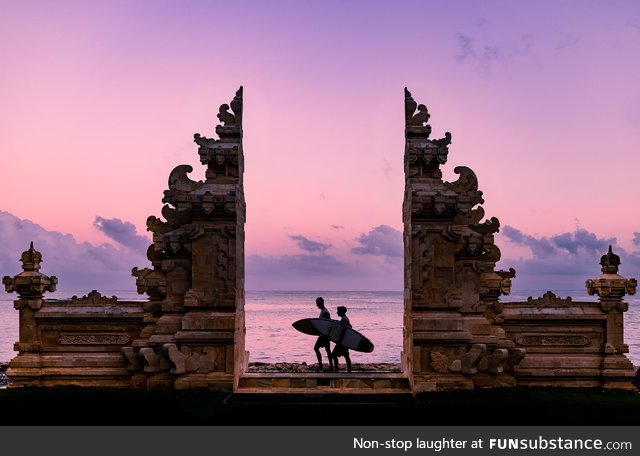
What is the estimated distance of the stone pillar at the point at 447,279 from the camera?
15.6 meters

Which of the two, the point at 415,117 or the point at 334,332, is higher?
the point at 415,117

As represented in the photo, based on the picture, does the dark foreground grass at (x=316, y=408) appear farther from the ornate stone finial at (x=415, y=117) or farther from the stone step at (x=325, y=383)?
the ornate stone finial at (x=415, y=117)

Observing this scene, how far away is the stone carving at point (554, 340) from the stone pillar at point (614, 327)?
44 centimetres

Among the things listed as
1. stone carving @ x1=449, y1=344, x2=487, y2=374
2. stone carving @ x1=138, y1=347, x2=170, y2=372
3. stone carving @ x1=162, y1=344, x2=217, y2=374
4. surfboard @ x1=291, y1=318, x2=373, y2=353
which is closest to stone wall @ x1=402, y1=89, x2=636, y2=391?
stone carving @ x1=449, y1=344, x2=487, y2=374

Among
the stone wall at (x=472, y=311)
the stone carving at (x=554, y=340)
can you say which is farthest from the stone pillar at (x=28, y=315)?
the stone carving at (x=554, y=340)

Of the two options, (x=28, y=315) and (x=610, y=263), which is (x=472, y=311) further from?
(x=28, y=315)

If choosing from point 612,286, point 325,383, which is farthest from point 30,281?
point 612,286

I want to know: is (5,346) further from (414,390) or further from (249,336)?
(414,390)

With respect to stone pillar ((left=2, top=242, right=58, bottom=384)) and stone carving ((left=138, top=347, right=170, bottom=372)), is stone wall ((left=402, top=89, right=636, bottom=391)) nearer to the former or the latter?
stone carving ((left=138, top=347, right=170, bottom=372))

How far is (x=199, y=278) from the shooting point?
15.8 metres

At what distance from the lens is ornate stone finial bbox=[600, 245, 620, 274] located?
54.5ft

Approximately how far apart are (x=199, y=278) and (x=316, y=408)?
341 centimetres
